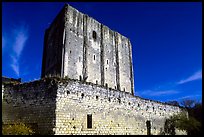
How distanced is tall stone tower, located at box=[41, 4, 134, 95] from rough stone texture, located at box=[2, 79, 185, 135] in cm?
990

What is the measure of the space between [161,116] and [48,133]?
35.9 feet

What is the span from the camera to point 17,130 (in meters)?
12.7

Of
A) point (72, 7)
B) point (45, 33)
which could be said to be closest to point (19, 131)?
point (72, 7)

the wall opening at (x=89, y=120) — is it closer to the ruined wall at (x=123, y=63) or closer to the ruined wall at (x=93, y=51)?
the ruined wall at (x=93, y=51)

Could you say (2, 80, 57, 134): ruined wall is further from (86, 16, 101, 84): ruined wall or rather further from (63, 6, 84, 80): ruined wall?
(86, 16, 101, 84): ruined wall

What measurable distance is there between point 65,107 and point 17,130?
2.67 meters

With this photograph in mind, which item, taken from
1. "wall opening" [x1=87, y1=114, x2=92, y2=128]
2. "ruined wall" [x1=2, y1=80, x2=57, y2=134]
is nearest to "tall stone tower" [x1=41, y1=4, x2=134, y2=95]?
"ruined wall" [x1=2, y1=80, x2=57, y2=134]

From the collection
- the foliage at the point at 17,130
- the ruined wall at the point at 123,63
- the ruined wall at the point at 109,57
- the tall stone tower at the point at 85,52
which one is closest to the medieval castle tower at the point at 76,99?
the tall stone tower at the point at 85,52

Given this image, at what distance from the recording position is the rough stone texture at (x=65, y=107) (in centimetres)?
1342

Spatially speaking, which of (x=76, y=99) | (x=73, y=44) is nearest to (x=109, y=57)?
(x=73, y=44)

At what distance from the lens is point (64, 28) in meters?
27.0

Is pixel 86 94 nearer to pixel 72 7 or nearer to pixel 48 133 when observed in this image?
pixel 48 133

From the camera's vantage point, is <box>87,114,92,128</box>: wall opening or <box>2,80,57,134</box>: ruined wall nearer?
<box>2,80,57,134</box>: ruined wall

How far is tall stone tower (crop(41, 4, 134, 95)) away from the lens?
26.5 m
